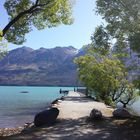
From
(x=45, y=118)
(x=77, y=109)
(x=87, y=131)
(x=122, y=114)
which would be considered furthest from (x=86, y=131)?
(x=77, y=109)

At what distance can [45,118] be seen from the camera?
29500 millimetres

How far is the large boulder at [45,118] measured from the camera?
29.3m

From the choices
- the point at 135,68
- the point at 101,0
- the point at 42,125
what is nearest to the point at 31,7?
the point at 101,0

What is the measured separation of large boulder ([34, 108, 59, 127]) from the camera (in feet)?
96.3

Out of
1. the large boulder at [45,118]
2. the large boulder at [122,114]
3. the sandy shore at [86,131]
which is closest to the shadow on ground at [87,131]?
the sandy shore at [86,131]

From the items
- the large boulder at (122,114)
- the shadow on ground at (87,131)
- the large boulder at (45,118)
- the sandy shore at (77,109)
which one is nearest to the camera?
the shadow on ground at (87,131)

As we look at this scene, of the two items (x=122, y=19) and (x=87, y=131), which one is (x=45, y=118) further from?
(x=122, y=19)

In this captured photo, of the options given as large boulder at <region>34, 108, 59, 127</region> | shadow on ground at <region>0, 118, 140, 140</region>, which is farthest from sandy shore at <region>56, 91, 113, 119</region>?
shadow on ground at <region>0, 118, 140, 140</region>

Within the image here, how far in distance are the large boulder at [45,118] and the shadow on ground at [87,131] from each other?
2.00 ft

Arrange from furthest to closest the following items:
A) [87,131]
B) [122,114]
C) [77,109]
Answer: [77,109], [122,114], [87,131]

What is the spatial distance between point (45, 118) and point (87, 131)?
552 cm

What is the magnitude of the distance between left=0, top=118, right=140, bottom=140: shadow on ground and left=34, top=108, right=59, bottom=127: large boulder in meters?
0.61

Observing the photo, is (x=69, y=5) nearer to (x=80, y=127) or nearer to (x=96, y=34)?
(x=96, y=34)

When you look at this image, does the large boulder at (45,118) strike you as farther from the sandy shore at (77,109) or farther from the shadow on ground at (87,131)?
the sandy shore at (77,109)
